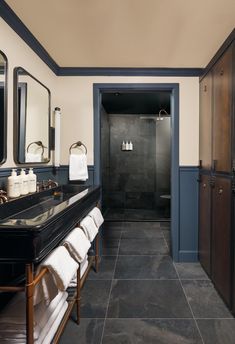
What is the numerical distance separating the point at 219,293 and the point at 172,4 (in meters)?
2.29

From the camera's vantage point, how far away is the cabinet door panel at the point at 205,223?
246cm

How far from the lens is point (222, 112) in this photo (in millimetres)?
2064

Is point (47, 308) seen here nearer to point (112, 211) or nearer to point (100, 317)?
point (100, 317)

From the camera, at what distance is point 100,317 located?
1.87 meters

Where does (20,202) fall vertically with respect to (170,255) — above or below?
above

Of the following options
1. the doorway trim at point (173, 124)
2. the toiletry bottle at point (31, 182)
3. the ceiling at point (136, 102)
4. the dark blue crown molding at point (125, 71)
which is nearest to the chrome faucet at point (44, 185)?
the toiletry bottle at point (31, 182)

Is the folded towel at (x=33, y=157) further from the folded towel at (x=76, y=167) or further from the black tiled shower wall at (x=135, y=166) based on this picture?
the black tiled shower wall at (x=135, y=166)

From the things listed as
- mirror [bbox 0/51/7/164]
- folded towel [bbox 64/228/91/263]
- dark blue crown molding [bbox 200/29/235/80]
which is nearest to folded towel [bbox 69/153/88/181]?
mirror [bbox 0/51/7/164]

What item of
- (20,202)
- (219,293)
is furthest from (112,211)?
(20,202)

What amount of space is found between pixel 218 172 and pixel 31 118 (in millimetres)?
1706

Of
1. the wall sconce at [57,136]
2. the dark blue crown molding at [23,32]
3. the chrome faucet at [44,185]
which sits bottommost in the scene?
the chrome faucet at [44,185]

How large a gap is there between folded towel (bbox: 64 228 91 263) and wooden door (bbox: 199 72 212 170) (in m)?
1.48

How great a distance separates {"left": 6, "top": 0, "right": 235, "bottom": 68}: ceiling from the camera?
5.68ft

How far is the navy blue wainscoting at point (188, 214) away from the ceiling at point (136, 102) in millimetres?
1700
